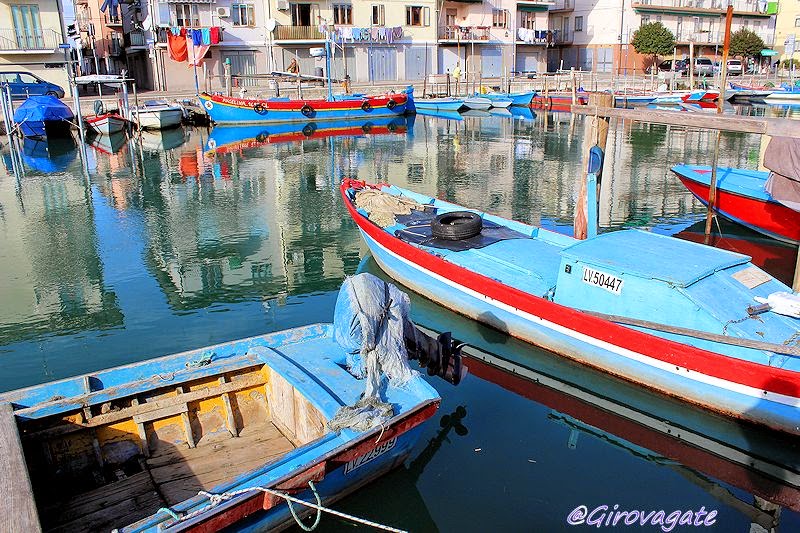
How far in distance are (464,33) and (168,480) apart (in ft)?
183

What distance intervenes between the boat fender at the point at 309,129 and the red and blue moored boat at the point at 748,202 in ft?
77.6

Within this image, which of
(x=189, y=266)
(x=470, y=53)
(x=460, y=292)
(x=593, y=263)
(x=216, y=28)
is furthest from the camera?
(x=470, y=53)

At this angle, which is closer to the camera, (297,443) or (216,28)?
(297,443)

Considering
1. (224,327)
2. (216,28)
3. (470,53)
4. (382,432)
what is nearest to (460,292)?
(224,327)

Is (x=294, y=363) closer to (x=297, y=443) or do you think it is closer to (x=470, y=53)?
(x=297, y=443)

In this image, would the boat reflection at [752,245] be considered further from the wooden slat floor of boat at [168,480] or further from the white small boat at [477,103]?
the white small boat at [477,103]

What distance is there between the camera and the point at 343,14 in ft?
173

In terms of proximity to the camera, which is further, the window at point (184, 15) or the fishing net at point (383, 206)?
the window at point (184, 15)

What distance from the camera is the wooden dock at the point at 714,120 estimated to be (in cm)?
928

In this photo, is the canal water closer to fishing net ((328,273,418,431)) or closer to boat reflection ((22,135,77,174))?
boat reflection ((22,135,77,174))

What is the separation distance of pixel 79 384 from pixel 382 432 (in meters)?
3.22

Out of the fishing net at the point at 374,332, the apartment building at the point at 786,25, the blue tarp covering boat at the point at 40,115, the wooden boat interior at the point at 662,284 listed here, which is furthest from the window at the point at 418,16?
the fishing net at the point at 374,332

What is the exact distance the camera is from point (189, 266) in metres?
13.9

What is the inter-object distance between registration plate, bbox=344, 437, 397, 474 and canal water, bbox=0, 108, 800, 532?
718 millimetres
